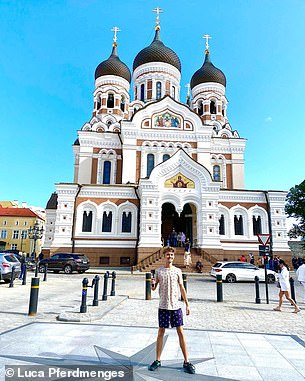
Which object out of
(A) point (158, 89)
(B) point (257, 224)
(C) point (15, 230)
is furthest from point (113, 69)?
(C) point (15, 230)

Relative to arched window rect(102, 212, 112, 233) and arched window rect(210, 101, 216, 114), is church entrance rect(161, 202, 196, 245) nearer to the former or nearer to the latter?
arched window rect(102, 212, 112, 233)

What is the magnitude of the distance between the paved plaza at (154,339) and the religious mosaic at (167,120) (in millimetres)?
24832

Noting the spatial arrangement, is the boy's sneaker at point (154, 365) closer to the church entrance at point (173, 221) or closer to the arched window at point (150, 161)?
the church entrance at point (173, 221)

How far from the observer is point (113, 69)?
38.2 metres

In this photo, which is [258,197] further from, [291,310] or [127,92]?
[127,92]

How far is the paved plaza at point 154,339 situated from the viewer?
432 cm

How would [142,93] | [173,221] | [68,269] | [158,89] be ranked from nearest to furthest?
[68,269] → [173,221] → [158,89] → [142,93]

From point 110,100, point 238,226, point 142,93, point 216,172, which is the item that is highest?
point 142,93

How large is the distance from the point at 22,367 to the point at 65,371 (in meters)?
0.63

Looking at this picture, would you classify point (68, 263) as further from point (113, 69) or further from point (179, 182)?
point (113, 69)

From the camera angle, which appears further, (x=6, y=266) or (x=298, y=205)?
(x=298, y=205)

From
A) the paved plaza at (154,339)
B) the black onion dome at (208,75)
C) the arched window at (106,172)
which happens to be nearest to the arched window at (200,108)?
the black onion dome at (208,75)

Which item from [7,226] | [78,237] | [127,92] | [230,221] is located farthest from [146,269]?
[7,226]

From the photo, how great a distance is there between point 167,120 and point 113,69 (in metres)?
12.1
